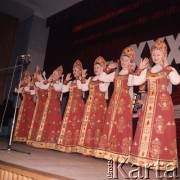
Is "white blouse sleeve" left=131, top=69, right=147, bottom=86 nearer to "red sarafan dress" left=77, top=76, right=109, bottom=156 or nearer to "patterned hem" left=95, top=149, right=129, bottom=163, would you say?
"red sarafan dress" left=77, top=76, right=109, bottom=156

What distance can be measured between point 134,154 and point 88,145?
1.03 metres

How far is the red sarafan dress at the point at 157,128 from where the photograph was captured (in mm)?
3166

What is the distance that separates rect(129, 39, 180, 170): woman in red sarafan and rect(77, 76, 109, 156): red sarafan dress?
0.98 meters

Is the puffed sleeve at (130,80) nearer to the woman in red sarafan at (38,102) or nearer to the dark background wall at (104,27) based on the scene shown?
the woman in red sarafan at (38,102)

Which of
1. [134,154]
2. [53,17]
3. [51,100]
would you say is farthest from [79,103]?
[53,17]

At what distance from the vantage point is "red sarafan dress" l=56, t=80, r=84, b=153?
4.54 m

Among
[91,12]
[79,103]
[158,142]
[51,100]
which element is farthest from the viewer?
[91,12]

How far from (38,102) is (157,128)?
291cm

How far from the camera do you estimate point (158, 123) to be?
326 centimetres

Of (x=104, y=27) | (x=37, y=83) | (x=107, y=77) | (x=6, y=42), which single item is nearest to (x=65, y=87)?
(x=37, y=83)

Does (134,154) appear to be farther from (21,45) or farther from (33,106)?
(21,45)

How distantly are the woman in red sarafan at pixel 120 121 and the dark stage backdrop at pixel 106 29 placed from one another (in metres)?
1.54

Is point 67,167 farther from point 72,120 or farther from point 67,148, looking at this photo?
point 72,120

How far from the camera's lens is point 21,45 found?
28.8 feet
